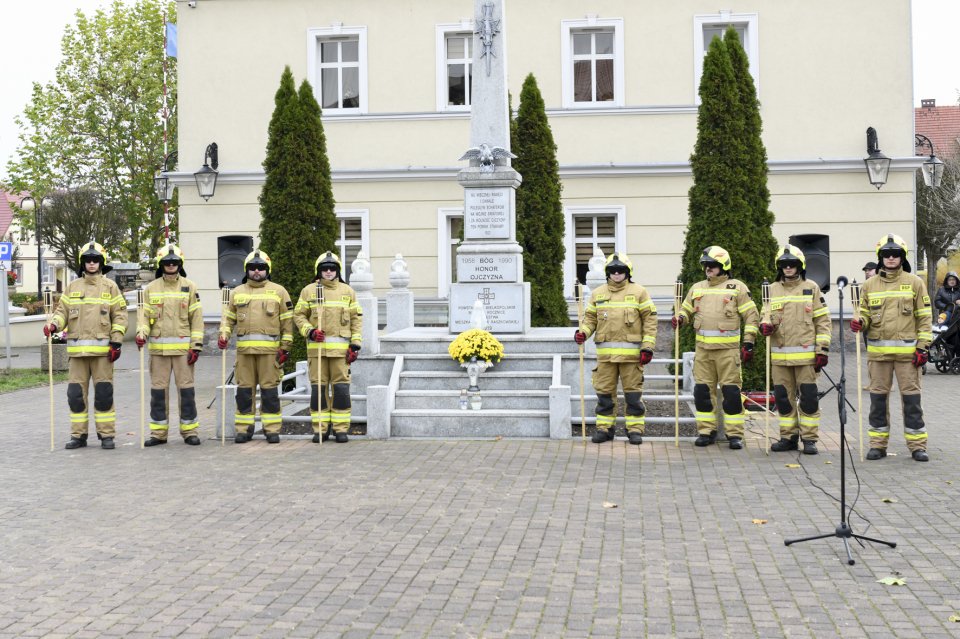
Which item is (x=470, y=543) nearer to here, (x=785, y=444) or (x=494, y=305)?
(x=785, y=444)

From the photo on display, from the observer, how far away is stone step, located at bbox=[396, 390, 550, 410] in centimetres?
1206

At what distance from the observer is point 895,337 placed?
33.7ft

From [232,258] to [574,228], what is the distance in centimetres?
974

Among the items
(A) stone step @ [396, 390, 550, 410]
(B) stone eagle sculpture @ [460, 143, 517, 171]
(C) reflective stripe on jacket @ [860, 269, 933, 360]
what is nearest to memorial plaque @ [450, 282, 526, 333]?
(B) stone eagle sculpture @ [460, 143, 517, 171]

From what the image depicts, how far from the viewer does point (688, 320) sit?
37.2 ft

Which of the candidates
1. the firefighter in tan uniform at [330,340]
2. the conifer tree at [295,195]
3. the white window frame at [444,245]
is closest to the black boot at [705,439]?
the firefighter in tan uniform at [330,340]

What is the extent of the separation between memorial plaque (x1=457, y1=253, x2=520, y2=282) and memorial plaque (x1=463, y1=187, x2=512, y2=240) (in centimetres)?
29

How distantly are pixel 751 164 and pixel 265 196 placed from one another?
760 centimetres

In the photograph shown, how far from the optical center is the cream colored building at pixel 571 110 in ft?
74.0

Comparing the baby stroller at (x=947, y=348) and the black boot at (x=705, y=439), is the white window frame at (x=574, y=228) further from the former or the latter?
the black boot at (x=705, y=439)

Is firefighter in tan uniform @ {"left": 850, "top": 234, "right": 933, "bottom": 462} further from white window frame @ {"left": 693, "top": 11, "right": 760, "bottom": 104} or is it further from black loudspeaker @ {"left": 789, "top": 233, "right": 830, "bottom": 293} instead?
white window frame @ {"left": 693, "top": 11, "right": 760, "bottom": 104}

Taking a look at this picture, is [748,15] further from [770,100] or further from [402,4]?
[402,4]

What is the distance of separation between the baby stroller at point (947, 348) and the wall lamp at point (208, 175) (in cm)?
1543

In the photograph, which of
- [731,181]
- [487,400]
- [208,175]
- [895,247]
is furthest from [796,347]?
[208,175]
